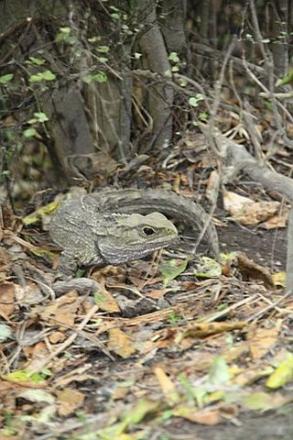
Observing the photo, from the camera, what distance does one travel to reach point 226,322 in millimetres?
4562

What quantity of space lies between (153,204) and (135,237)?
0.86 metres

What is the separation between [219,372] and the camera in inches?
153

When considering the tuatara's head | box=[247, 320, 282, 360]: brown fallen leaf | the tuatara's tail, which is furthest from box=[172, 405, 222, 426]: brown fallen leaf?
the tuatara's tail

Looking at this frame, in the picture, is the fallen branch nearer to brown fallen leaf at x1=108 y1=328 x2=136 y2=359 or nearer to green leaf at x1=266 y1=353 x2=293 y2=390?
brown fallen leaf at x1=108 y1=328 x2=136 y2=359


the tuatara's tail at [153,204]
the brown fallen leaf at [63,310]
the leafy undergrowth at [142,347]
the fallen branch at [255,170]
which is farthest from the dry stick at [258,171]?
the tuatara's tail at [153,204]

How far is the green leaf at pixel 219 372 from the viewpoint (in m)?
3.86

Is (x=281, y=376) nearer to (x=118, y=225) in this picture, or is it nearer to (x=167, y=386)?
(x=167, y=386)

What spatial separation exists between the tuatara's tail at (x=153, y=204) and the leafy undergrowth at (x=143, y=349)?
2.07 ft

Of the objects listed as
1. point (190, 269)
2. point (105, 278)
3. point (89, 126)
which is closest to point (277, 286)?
point (190, 269)

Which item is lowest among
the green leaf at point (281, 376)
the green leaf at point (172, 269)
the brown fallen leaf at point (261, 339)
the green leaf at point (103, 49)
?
the green leaf at point (172, 269)

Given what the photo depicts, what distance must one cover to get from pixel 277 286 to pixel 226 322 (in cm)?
112

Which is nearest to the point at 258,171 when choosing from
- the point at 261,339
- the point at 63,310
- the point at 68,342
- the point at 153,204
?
the point at 261,339

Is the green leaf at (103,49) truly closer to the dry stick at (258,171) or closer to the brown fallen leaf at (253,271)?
the brown fallen leaf at (253,271)

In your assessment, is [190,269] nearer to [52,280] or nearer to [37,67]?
[52,280]
